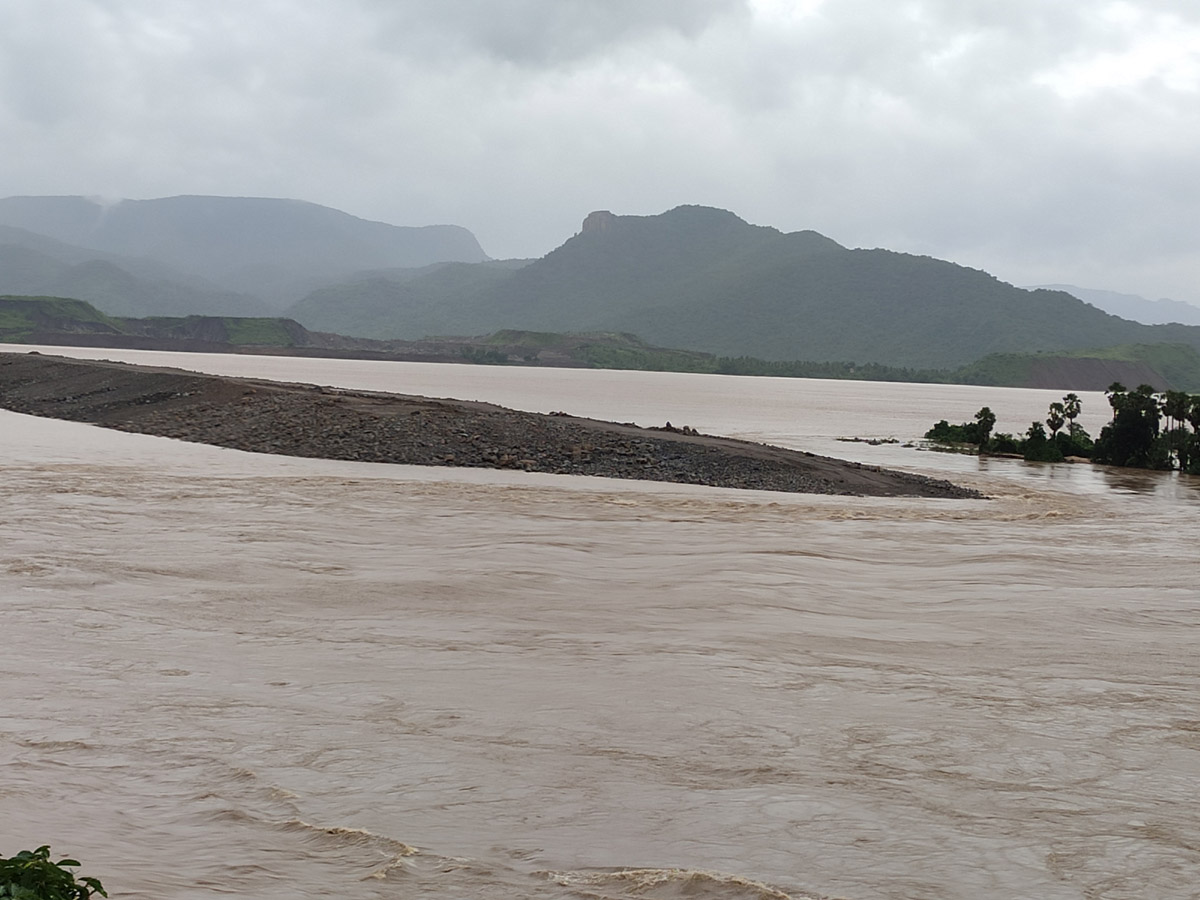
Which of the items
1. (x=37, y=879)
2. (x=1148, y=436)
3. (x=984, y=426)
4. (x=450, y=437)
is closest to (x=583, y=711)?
(x=37, y=879)

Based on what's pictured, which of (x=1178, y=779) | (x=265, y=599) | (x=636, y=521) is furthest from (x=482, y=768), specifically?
(x=636, y=521)

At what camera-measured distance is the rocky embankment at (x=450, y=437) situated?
3234 cm

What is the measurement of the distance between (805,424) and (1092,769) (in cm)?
6111

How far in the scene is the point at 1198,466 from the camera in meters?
44.9

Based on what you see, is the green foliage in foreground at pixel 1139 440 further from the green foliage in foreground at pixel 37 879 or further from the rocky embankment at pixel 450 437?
the green foliage in foreground at pixel 37 879

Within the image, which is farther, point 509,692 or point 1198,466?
point 1198,466

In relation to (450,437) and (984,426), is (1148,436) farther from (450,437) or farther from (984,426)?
(450,437)

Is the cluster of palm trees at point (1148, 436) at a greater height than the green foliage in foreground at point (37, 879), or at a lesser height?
greater

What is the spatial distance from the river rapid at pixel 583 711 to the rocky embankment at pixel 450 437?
1159 centimetres

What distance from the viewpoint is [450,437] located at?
35.4m

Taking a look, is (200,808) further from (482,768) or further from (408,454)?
(408,454)

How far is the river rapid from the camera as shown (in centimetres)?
625

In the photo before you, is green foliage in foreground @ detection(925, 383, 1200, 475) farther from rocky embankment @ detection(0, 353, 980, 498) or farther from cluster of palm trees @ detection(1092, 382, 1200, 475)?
rocky embankment @ detection(0, 353, 980, 498)

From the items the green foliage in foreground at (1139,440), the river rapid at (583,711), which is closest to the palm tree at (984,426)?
the green foliage in foreground at (1139,440)
